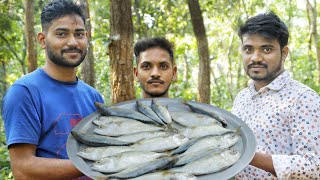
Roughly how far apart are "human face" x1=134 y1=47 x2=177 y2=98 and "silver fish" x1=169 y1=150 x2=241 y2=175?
88 centimetres

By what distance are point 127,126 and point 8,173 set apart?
4.76m

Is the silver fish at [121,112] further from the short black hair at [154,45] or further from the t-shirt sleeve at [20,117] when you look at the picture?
the short black hair at [154,45]

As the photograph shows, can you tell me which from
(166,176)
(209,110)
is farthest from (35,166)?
(209,110)

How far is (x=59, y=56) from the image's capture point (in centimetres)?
241

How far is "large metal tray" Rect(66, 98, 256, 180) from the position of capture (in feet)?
6.23

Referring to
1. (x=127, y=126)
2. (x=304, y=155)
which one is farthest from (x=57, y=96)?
(x=304, y=155)

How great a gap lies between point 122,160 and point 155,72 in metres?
0.95

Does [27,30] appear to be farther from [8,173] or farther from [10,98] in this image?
[10,98]

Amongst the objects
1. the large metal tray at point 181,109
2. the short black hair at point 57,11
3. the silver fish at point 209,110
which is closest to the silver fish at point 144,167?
the large metal tray at point 181,109

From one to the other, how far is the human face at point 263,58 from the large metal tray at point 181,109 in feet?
1.16

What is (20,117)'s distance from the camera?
215cm

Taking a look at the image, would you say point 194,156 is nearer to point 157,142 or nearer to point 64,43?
point 157,142

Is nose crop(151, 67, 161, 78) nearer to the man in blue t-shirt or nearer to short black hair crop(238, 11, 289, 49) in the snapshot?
the man in blue t-shirt

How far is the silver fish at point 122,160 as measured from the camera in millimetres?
1921
